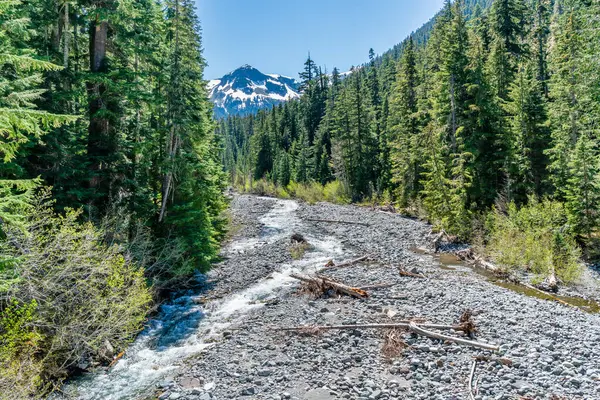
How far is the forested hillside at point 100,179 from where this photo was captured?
24.5 feet

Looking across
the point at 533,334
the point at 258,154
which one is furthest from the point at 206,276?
the point at 258,154

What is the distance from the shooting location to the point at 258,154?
7931 cm

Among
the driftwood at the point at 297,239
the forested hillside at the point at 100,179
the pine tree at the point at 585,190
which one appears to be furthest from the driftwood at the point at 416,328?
the pine tree at the point at 585,190

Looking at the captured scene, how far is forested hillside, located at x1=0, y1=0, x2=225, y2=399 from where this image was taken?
7477mm

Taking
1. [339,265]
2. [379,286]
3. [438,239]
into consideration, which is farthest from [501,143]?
[379,286]

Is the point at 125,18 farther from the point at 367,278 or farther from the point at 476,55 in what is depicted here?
the point at 476,55

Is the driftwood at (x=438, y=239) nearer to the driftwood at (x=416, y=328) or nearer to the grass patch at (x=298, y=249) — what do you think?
the grass patch at (x=298, y=249)

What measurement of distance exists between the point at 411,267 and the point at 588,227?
9.09m

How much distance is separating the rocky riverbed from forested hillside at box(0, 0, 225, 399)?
237 centimetres

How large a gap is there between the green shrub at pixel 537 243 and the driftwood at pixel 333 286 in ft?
24.5

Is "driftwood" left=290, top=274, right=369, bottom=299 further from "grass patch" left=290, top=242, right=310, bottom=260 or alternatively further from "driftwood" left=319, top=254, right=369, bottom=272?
"grass patch" left=290, top=242, right=310, bottom=260

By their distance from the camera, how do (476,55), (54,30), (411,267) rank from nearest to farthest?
(54,30) < (411,267) < (476,55)

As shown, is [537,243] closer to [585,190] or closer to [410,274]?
[585,190]

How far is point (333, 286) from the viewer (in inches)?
511
